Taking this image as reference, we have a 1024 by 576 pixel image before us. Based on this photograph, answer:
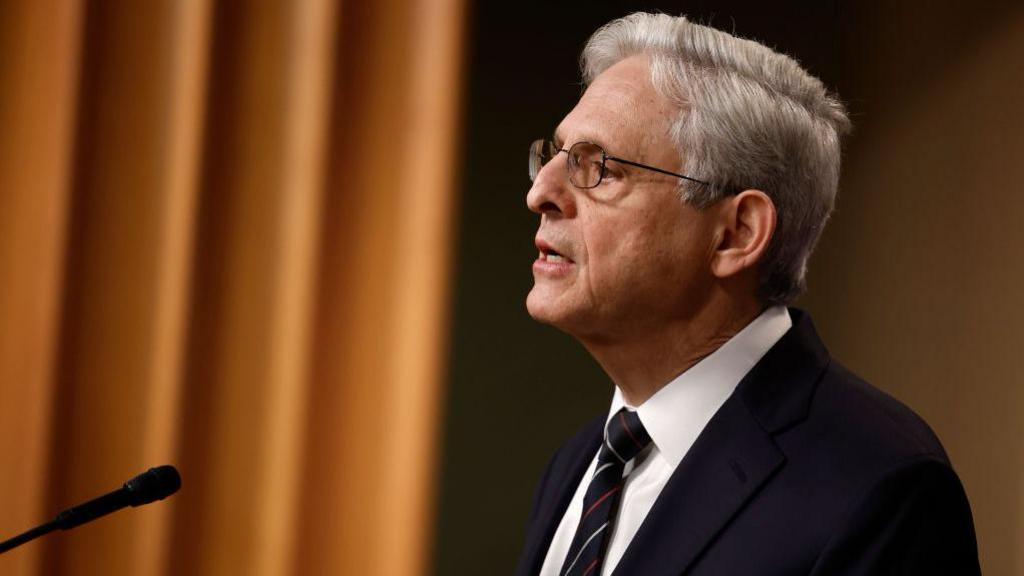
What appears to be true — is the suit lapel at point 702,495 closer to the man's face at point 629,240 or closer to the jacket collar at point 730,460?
the jacket collar at point 730,460

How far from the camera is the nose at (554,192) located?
1472 mm

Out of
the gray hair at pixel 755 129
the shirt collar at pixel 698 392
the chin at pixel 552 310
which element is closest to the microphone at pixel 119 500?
the chin at pixel 552 310

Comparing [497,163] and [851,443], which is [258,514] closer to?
[497,163]

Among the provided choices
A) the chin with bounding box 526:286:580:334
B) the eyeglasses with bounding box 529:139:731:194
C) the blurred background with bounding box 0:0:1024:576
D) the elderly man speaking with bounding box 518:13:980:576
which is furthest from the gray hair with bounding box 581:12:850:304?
the blurred background with bounding box 0:0:1024:576

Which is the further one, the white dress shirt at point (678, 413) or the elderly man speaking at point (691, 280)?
the white dress shirt at point (678, 413)

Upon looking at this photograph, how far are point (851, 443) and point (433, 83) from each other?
1.19 metres

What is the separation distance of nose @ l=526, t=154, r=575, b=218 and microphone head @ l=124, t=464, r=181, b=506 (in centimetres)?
64

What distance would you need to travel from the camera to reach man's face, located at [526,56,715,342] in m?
1.42

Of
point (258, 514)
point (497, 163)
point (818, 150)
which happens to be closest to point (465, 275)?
point (497, 163)

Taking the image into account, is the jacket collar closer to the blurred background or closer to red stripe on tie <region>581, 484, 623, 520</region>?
red stripe on tie <region>581, 484, 623, 520</region>

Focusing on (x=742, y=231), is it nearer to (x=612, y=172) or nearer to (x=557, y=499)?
(x=612, y=172)

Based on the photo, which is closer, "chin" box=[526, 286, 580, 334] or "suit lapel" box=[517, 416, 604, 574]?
"chin" box=[526, 286, 580, 334]

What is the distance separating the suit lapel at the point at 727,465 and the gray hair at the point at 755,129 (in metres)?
0.17

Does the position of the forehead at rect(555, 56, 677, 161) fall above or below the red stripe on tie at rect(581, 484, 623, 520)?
above
